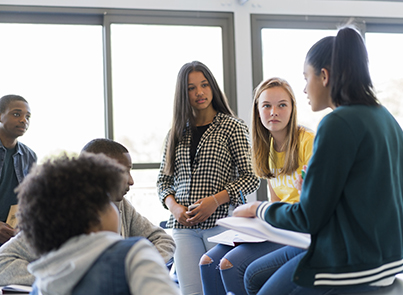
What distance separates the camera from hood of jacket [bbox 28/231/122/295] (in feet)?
2.83

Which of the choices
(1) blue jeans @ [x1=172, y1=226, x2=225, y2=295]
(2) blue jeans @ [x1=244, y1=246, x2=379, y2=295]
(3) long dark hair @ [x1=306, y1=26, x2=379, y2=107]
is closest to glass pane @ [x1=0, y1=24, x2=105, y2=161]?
(1) blue jeans @ [x1=172, y1=226, x2=225, y2=295]

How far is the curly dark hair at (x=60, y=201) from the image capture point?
88cm

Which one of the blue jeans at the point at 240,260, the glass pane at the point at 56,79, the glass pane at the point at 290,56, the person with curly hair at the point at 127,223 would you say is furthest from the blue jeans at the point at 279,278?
the glass pane at the point at 290,56

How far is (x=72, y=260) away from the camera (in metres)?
→ 0.87

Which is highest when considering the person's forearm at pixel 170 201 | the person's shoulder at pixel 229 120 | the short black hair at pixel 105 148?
the person's shoulder at pixel 229 120

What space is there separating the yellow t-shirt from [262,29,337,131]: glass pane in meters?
2.27

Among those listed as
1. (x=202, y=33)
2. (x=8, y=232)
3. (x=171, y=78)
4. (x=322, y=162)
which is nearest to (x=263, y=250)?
(x=322, y=162)

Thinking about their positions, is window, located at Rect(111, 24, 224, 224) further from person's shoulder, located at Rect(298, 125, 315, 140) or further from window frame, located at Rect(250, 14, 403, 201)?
person's shoulder, located at Rect(298, 125, 315, 140)

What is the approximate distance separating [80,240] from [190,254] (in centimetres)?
129

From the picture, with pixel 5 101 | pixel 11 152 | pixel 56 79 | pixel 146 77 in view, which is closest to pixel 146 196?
A: pixel 146 77

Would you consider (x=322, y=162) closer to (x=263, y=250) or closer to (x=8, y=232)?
(x=263, y=250)

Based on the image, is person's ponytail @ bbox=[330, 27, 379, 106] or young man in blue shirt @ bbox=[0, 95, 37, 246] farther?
young man in blue shirt @ bbox=[0, 95, 37, 246]

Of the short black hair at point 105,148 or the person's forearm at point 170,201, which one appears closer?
the short black hair at point 105,148

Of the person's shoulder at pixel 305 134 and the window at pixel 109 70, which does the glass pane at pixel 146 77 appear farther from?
the person's shoulder at pixel 305 134
